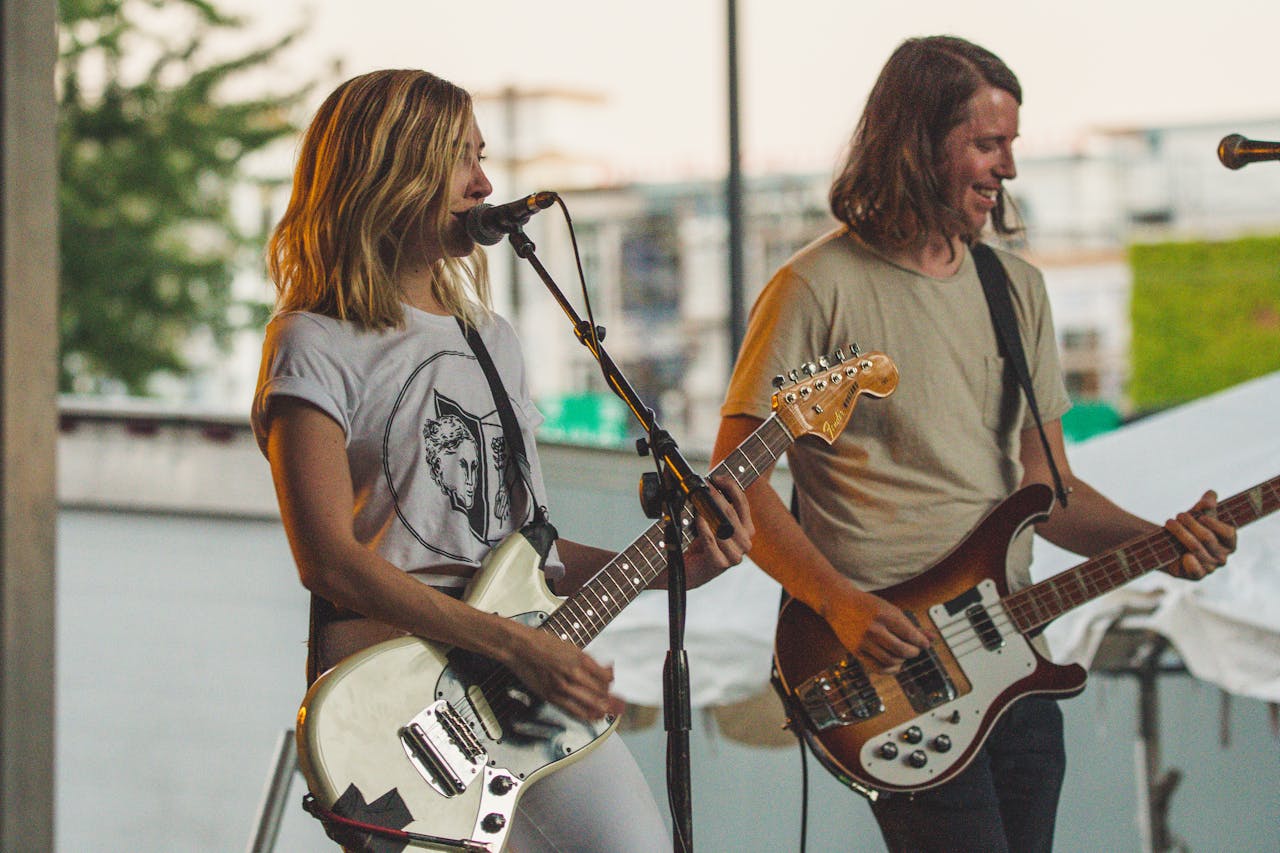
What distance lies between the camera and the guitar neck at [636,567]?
2.27 meters

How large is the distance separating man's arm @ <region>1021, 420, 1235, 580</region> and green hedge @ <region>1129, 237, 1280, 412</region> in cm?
2832

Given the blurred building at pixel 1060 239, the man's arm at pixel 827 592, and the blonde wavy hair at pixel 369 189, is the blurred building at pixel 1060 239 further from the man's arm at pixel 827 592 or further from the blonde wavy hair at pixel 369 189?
the blonde wavy hair at pixel 369 189

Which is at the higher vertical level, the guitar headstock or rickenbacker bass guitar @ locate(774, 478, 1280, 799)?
the guitar headstock

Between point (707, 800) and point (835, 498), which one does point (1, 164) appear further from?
point (707, 800)

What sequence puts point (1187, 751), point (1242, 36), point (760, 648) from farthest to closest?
1. point (1242, 36)
2. point (1187, 751)
3. point (760, 648)

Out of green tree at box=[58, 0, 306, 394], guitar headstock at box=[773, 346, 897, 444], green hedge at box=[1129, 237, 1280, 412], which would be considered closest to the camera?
guitar headstock at box=[773, 346, 897, 444]

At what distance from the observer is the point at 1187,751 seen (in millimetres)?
4406

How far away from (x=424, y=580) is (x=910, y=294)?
39.6 inches

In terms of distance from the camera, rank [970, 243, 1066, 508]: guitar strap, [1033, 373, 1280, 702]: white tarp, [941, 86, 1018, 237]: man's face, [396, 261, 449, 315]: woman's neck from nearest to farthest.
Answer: [396, 261, 449, 315]: woman's neck
[941, 86, 1018, 237]: man's face
[970, 243, 1066, 508]: guitar strap
[1033, 373, 1280, 702]: white tarp

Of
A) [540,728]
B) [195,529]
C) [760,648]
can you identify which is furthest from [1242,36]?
[540,728]

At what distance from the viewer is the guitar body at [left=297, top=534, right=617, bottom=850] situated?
2.06m

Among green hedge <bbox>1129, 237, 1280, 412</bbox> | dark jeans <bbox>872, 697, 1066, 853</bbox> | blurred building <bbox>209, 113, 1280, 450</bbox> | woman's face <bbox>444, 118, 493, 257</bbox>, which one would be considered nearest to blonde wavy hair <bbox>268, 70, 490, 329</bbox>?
woman's face <bbox>444, 118, 493, 257</bbox>

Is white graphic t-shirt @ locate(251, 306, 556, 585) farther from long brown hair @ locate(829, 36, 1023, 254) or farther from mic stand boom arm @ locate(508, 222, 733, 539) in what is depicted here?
long brown hair @ locate(829, 36, 1023, 254)

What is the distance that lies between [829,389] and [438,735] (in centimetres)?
84
